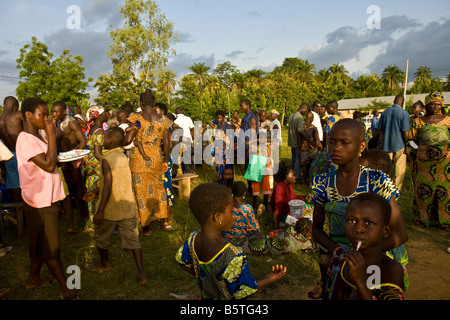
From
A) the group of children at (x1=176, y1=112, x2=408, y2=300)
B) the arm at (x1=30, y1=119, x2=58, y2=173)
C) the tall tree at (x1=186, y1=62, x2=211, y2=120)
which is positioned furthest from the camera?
the tall tree at (x1=186, y1=62, x2=211, y2=120)

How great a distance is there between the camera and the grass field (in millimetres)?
3406

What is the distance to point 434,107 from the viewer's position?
15.9 feet

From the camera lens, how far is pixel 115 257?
4.28 metres

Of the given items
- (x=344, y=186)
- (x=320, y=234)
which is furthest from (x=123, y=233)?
(x=344, y=186)

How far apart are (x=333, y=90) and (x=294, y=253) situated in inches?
1739

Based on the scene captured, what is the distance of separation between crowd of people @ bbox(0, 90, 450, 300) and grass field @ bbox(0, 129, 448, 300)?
0.17m

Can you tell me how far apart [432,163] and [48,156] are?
225 inches

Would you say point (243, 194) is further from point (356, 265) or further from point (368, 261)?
point (356, 265)

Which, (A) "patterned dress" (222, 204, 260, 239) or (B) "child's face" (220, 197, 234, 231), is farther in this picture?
(A) "patterned dress" (222, 204, 260, 239)

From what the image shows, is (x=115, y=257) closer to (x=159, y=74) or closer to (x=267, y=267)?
(x=267, y=267)

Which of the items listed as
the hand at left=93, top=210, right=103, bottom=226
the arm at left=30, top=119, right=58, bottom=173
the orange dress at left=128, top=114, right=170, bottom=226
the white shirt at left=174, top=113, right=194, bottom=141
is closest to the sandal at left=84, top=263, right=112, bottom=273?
the hand at left=93, top=210, right=103, bottom=226

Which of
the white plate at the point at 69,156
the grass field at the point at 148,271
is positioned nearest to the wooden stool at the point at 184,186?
the grass field at the point at 148,271

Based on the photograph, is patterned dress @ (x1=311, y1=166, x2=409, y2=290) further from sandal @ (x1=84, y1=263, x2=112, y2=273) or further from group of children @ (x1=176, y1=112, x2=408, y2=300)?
sandal @ (x1=84, y1=263, x2=112, y2=273)

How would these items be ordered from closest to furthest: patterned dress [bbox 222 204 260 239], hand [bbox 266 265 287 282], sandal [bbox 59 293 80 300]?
hand [bbox 266 265 287 282], sandal [bbox 59 293 80 300], patterned dress [bbox 222 204 260 239]
